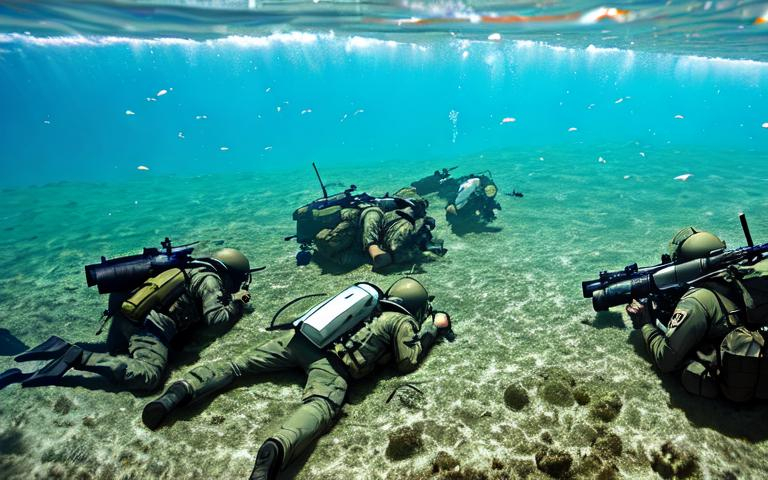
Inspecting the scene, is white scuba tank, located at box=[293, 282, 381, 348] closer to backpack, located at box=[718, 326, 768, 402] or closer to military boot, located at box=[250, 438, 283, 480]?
military boot, located at box=[250, 438, 283, 480]

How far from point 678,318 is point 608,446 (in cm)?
167

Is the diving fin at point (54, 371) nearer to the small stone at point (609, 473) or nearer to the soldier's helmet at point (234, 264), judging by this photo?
the soldier's helmet at point (234, 264)

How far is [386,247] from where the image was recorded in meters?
10.1

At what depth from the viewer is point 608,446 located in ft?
Result: 12.5

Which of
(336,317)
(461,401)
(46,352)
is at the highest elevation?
(336,317)

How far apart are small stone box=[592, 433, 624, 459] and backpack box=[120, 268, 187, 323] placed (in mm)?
6049

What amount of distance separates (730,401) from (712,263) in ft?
5.57

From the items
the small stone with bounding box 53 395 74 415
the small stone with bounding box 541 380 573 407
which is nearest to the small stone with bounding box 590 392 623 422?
the small stone with bounding box 541 380 573 407

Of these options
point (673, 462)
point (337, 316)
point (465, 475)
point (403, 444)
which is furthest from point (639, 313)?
point (337, 316)

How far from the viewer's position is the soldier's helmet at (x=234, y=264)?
7.68 m

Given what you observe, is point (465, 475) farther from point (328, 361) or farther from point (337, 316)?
point (337, 316)

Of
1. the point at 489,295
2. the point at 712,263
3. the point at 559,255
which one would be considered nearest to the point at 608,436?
the point at 712,263

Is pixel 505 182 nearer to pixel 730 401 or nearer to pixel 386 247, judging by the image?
pixel 386 247

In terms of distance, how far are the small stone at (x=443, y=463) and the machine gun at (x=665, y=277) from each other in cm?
357
